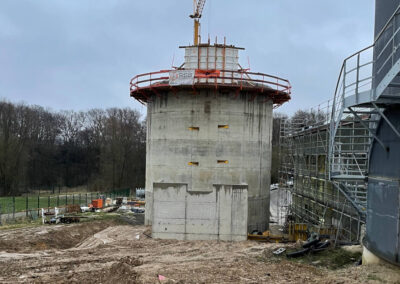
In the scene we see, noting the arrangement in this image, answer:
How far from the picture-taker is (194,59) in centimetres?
2184

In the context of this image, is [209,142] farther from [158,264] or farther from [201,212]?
[158,264]

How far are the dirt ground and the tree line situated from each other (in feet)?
134

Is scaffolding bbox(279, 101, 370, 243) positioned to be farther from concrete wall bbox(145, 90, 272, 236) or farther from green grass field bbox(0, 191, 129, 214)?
green grass field bbox(0, 191, 129, 214)

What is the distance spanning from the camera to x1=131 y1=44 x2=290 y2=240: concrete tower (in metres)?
17.9

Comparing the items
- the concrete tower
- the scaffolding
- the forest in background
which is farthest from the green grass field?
the scaffolding

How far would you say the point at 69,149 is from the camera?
73.1 metres

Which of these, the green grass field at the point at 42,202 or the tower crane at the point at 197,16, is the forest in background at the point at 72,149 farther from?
the tower crane at the point at 197,16

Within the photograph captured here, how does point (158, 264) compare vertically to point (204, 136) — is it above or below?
below

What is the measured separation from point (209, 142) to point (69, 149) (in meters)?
59.8

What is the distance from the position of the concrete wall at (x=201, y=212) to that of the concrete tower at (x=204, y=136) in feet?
0.16

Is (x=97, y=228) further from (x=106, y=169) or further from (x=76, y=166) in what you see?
(x=76, y=166)

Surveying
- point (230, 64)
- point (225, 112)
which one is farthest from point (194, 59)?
point (225, 112)

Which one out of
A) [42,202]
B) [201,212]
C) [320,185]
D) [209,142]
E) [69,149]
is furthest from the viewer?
[69,149]

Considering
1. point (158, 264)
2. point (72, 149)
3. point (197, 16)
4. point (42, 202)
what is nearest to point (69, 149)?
point (72, 149)
